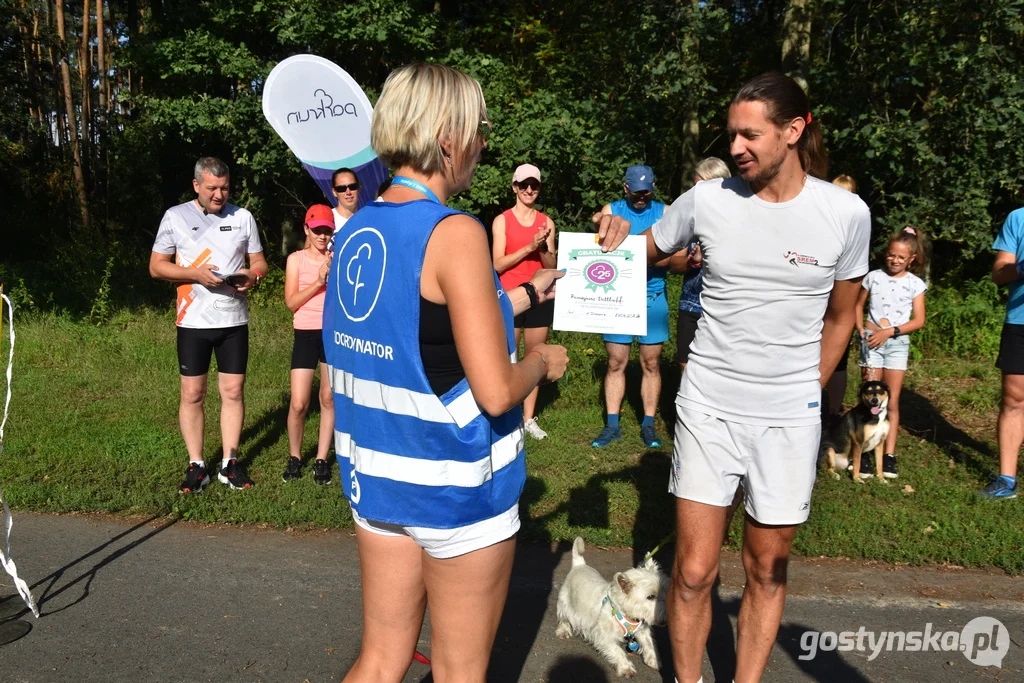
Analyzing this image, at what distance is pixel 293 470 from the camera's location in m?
5.99

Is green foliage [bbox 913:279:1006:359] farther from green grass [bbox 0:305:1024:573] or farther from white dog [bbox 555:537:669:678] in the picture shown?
white dog [bbox 555:537:669:678]

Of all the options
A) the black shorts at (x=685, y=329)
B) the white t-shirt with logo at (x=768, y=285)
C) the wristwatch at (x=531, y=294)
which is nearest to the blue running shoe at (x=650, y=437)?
the black shorts at (x=685, y=329)

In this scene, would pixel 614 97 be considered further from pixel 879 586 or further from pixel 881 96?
pixel 879 586

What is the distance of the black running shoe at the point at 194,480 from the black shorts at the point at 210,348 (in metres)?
0.66

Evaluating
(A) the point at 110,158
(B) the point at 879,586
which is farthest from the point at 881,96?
(A) the point at 110,158

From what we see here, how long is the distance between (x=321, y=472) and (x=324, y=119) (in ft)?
8.61

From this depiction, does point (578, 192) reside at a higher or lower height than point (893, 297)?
higher

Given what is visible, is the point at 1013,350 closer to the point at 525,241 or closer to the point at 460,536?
the point at 525,241

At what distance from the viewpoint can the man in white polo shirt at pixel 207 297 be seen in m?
5.65

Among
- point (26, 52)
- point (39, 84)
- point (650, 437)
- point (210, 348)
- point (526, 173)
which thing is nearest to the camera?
point (210, 348)

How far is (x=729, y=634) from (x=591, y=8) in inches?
404

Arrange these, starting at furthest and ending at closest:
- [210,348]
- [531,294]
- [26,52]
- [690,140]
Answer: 1. [26,52]
2. [690,140]
3. [210,348]
4. [531,294]

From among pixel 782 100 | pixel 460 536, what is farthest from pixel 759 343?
pixel 460 536

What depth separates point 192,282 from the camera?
223 inches
